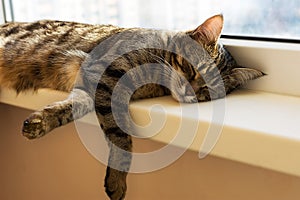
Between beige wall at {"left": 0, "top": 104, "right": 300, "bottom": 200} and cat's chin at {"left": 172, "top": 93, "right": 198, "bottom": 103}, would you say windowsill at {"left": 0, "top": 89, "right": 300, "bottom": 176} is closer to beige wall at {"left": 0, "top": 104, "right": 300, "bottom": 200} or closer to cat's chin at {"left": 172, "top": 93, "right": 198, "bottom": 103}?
cat's chin at {"left": 172, "top": 93, "right": 198, "bottom": 103}

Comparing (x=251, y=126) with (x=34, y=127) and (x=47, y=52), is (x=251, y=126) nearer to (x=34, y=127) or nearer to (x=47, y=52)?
(x=34, y=127)

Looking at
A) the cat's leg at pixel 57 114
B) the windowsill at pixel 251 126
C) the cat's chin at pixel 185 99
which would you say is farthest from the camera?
the cat's chin at pixel 185 99

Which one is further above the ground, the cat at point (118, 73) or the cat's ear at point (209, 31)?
the cat's ear at point (209, 31)

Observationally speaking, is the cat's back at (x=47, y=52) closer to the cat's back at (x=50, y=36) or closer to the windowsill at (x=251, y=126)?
the cat's back at (x=50, y=36)

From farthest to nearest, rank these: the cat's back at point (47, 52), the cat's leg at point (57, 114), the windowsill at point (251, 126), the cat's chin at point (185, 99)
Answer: the cat's back at point (47, 52) < the cat's chin at point (185, 99) < the cat's leg at point (57, 114) < the windowsill at point (251, 126)

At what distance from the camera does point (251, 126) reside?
77 centimetres

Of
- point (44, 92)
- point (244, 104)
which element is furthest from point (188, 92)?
point (44, 92)

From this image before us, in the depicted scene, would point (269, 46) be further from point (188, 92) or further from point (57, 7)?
point (57, 7)

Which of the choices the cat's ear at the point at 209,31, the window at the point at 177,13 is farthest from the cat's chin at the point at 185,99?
the window at the point at 177,13

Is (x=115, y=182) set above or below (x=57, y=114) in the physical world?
below

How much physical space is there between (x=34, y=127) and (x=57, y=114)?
0.23ft

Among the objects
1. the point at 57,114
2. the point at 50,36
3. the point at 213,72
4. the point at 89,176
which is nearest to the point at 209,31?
the point at 213,72

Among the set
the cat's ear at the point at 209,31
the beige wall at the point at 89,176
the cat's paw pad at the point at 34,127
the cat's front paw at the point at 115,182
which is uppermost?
the cat's ear at the point at 209,31

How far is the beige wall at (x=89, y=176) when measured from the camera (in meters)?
0.97
